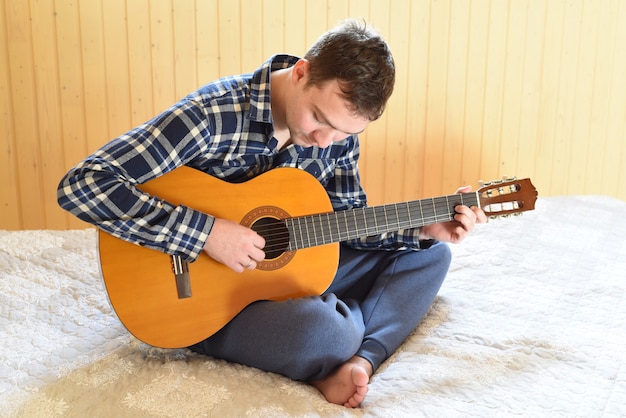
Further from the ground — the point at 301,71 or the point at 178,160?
the point at 301,71

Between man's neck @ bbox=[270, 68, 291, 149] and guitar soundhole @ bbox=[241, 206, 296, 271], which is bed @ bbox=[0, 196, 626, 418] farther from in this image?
man's neck @ bbox=[270, 68, 291, 149]

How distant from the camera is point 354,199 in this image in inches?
62.2

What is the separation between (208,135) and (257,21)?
54.3 inches

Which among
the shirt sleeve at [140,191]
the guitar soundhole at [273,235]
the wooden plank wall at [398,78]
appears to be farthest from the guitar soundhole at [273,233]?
the wooden plank wall at [398,78]

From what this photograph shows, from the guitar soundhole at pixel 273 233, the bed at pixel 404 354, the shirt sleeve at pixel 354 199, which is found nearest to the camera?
the bed at pixel 404 354

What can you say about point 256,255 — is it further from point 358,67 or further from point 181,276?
point 358,67

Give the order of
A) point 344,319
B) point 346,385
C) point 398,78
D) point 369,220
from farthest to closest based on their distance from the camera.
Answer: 1. point 398,78
2. point 369,220
3. point 344,319
4. point 346,385

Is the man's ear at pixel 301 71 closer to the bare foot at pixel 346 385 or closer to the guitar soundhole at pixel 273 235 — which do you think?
the guitar soundhole at pixel 273 235

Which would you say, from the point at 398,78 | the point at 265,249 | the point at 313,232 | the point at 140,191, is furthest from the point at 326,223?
the point at 398,78

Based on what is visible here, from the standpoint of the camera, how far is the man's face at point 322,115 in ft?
3.98

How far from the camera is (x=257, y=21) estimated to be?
2.53 metres

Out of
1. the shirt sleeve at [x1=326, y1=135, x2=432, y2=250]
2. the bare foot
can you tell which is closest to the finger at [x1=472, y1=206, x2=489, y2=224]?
the shirt sleeve at [x1=326, y1=135, x2=432, y2=250]

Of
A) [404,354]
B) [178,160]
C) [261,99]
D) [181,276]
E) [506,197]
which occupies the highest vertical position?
[261,99]

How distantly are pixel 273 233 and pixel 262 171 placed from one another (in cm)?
15
